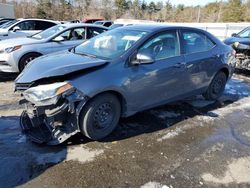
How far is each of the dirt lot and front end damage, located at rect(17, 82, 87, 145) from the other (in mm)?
172

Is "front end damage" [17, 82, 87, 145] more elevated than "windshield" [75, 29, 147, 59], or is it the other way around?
"windshield" [75, 29, 147, 59]

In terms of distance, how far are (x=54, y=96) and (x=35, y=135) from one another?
2.54 feet

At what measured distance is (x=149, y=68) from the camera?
435cm

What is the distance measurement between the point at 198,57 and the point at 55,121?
3.02 m

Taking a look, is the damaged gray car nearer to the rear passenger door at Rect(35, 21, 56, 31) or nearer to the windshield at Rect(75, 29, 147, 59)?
the windshield at Rect(75, 29, 147, 59)

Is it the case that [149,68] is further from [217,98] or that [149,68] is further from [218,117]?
[217,98]

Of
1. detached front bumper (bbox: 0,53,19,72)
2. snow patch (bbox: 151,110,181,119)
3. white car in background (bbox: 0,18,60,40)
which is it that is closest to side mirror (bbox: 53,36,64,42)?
detached front bumper (bbox: 0,53,19,72)

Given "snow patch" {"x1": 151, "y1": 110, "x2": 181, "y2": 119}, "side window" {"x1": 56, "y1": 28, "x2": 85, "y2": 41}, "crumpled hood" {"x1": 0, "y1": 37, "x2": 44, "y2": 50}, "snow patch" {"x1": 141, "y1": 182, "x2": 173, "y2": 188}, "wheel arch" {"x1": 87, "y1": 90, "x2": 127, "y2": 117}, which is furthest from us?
"side window" {"x1": 56, "y1": 28, "x2": 85, "y2": 41}

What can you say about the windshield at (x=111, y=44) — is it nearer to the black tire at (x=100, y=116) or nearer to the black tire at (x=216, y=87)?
the black tire at (x=100, y=116)

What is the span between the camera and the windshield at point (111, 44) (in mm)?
4354

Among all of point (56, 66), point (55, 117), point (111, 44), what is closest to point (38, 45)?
point (111, 44)

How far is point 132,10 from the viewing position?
187 feet

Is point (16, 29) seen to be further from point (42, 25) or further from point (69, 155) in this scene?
point (69, 155)

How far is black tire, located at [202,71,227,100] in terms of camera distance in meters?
6.02
